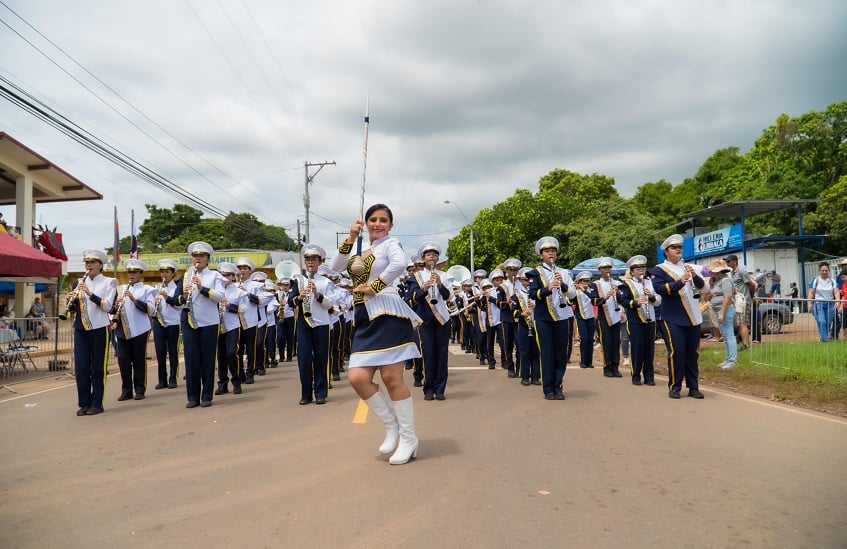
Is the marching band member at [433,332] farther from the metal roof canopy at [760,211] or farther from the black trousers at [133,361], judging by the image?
the metal roof canopy at [760,211]

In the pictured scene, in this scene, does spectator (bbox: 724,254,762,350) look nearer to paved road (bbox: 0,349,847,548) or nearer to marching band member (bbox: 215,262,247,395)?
paved road (bbox: 0,349,847,548)

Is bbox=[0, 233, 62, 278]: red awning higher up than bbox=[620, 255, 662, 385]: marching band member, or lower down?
higher up

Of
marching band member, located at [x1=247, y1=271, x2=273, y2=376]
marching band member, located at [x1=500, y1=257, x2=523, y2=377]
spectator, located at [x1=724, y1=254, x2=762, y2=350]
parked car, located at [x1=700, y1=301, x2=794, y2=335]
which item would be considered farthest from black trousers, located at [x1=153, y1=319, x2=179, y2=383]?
parked car, located at [x1=700, y1=301, x2=794, y2=335]

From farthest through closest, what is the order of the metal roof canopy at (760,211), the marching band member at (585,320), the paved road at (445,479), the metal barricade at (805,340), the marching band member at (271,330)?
the metal roof canopy at (760,211) → the marching band member at (271,330) → the marching band member at (585,320) → the metal barricade at (805,340) → the paved road at (445,479)

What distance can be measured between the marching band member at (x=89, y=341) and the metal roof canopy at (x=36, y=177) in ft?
56.5

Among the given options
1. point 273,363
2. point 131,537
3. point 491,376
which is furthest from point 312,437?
point 273,363

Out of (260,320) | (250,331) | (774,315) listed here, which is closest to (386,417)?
(250,331)

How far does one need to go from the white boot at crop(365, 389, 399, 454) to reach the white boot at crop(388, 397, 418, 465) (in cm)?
11

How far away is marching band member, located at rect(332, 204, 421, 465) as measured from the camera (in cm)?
516

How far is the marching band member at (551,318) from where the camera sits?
8234mm

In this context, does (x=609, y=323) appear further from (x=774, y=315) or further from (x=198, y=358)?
(x=198, y=358)

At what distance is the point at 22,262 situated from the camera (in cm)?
1253

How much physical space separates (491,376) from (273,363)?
220 inches

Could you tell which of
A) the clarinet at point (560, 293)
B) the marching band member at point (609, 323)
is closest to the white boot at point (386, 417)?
the clarinet at point (560, 293)
